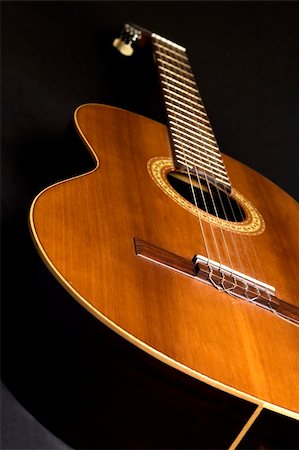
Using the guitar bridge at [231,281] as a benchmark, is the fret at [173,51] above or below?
above

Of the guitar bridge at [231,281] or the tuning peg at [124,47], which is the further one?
the tuning peg at [124,47]

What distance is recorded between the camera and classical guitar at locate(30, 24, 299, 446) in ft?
2.27

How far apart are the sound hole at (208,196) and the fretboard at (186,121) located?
22mm

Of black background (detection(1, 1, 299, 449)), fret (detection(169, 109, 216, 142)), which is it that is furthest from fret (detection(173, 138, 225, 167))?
black background (detection(1, 1, 299, 449))

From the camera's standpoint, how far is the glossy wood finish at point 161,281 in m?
0.68

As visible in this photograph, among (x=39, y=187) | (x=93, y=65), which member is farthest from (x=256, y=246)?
(x=93, y=65)

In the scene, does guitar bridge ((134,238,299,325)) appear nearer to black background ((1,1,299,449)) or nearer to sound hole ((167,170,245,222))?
sound hole ((167,170,245,222))

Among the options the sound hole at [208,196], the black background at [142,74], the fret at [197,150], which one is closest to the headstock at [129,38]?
the black background at [142,74]

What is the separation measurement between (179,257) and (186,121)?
61 centimetres

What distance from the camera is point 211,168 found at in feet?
4.10

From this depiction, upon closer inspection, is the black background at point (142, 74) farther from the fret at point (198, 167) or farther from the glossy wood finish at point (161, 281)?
the glossy wood finish at point (161, 281)

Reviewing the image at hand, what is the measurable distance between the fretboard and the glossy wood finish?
0.61ft

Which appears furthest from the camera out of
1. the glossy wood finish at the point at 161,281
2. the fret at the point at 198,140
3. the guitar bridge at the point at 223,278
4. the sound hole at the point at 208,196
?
the fret at the point at 198,140

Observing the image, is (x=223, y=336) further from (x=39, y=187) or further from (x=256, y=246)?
(x=39, y=187)
